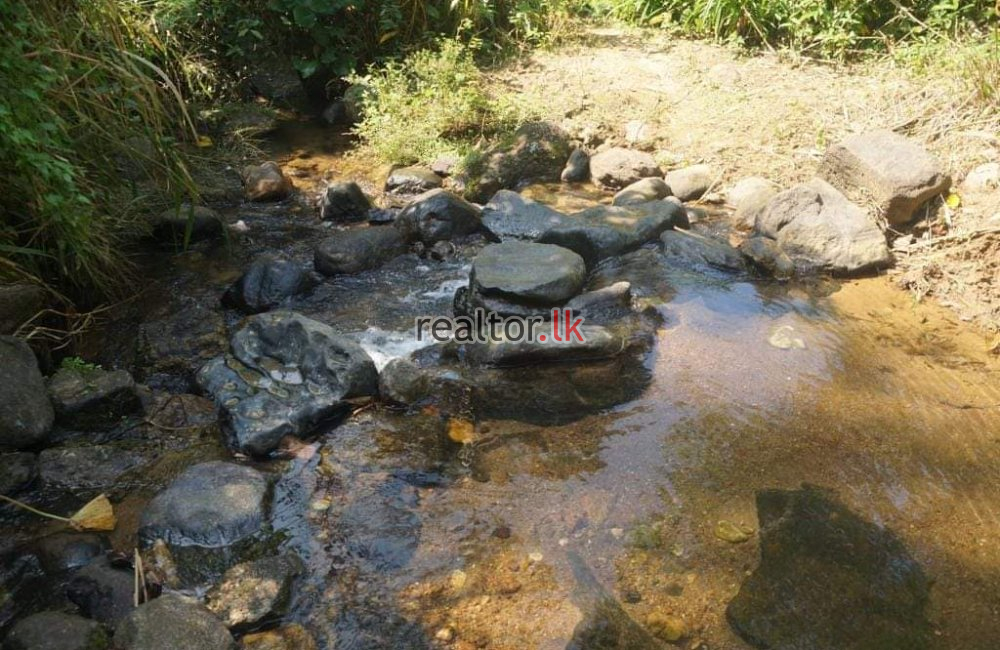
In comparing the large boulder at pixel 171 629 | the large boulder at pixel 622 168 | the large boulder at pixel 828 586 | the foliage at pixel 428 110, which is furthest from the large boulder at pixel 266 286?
the large boulder at pixel 828 586

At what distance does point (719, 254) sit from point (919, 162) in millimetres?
1620

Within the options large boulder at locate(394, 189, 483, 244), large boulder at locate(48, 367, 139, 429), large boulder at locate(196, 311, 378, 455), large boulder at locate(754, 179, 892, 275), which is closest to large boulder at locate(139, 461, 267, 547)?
large boulder at locate(196, 311, 378, 455)

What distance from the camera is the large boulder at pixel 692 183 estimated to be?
21.0 ft

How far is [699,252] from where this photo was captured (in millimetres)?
5324

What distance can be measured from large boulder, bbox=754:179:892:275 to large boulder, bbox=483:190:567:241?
5.24ft

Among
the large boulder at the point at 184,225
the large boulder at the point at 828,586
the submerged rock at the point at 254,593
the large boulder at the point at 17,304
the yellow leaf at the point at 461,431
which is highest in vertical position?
the large boulder at the point at 17,304

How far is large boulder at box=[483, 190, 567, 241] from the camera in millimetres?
5719

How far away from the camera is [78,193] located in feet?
12.2

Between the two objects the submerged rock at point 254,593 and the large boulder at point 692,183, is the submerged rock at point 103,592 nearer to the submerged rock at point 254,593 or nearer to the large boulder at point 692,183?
the submerged rock at point 254,593

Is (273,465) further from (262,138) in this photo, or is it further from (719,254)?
(262,138)

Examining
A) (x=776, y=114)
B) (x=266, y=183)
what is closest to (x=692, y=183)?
(x=776, y=114)

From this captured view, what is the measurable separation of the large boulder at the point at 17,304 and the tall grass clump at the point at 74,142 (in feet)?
0.28

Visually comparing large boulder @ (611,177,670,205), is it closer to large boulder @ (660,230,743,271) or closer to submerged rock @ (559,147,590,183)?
submerged rock @ (559,147,590,183)

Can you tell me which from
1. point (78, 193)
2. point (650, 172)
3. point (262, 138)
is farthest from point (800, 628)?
point (262, 138)
